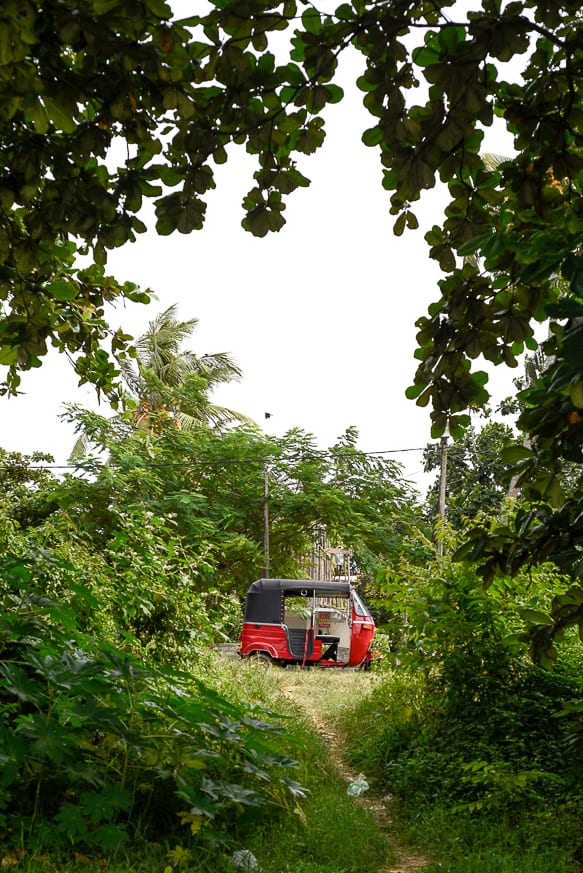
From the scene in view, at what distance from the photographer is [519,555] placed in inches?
94.3

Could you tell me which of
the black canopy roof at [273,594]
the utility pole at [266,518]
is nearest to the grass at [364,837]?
the black canopy roof at [273,594]

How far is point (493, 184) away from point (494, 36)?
2.01 ft

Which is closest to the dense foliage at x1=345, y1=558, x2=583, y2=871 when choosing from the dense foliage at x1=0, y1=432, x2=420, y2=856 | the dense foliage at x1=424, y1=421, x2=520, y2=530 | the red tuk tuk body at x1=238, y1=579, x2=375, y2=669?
the dense foliage at x1=0, y1=432, x2=420, y2=856

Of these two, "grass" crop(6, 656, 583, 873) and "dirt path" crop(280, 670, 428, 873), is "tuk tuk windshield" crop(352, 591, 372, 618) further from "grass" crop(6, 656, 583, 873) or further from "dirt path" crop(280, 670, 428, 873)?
"grass" crop(6, 656, 583, 873)

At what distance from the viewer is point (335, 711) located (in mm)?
8742

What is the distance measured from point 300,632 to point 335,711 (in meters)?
7.78

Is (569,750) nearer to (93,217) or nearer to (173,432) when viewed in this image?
(93,217)

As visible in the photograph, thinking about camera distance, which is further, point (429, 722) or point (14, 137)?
point (429, 722)

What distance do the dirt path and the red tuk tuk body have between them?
7.29 feet

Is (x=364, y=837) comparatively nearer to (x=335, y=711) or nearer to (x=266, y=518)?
(x=335, y=711)

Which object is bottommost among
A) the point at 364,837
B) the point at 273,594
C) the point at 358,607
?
the point at 364,837

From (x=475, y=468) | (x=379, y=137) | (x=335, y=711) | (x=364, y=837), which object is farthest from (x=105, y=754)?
(x=475, y=468)

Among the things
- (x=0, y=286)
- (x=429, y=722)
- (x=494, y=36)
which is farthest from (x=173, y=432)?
(x=494, y=36)

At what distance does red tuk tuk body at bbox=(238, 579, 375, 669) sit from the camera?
1614cm
